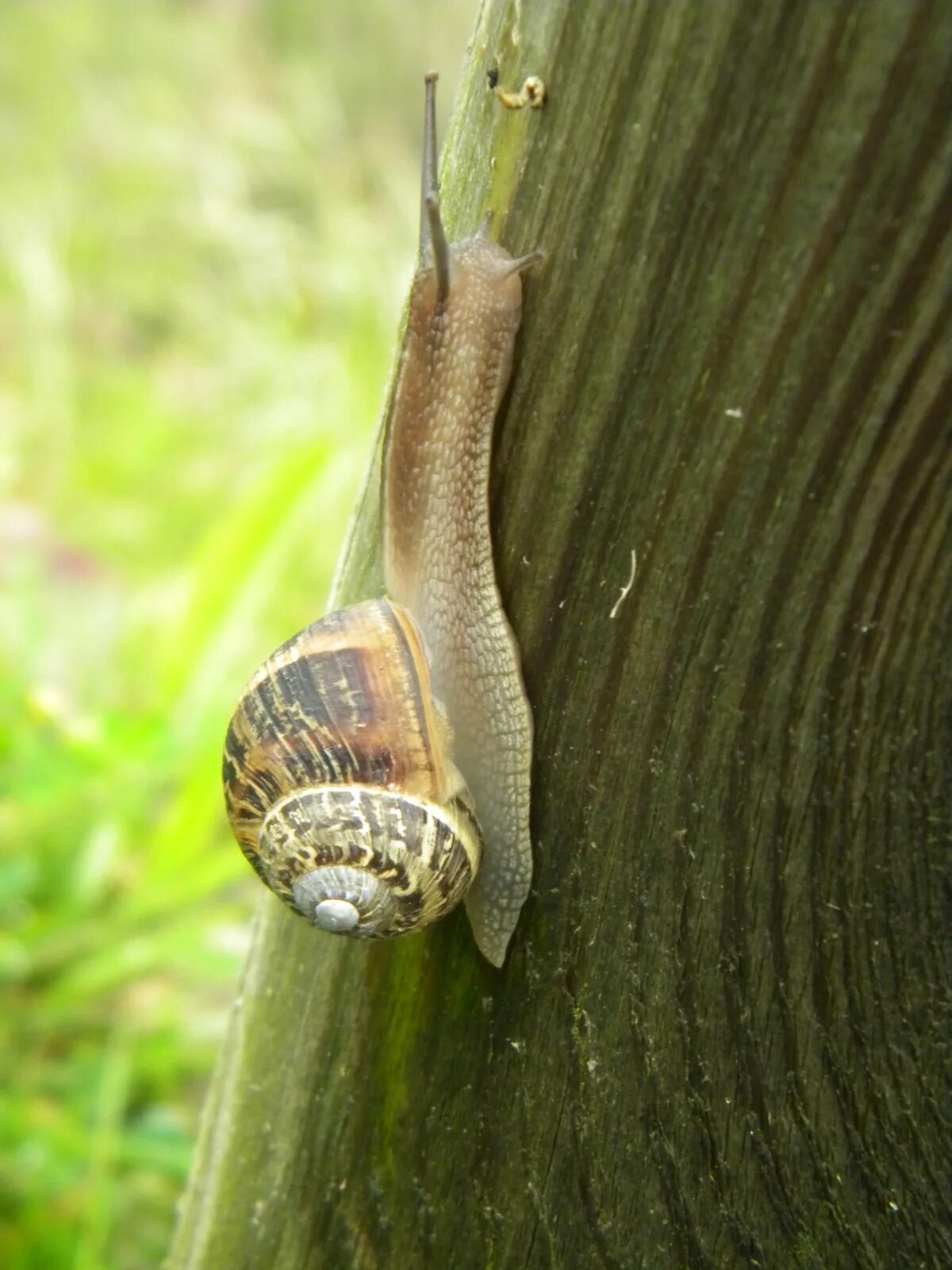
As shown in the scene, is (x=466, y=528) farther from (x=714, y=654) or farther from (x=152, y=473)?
(x=152, y=473)

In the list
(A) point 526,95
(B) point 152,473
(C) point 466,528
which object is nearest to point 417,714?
(C) point 466,528

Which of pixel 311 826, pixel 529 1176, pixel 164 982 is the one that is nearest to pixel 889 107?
pixel 311 826

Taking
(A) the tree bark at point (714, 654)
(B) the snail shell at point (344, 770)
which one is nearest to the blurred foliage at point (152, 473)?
(B) the snail shell at point (344, 770)

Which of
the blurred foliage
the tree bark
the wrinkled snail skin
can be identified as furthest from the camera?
the blurred foliage

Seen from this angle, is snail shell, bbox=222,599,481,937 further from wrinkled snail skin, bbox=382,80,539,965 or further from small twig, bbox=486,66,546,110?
small twig, bbox=486,66,546,110

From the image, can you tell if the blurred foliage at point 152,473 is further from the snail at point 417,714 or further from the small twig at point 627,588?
the small twig at point 627,588

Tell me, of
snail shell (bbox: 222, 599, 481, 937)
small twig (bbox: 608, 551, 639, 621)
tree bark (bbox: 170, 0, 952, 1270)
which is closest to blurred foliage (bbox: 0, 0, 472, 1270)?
snail shell (bbox: 222, 599, 481, 937)
